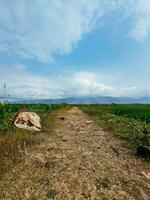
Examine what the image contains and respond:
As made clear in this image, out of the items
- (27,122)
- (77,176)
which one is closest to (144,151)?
(77,176)

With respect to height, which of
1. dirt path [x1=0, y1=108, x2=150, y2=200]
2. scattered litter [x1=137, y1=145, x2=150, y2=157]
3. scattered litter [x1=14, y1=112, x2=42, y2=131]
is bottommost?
dirt path [x1=0, y1=108, x2=150, y2=200]

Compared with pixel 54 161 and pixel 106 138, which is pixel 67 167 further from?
pixel 106 138

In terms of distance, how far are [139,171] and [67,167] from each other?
2.61 metres

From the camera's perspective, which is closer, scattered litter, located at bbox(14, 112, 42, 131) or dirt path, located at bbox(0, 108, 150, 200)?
dirt path, located at bbox(0, 108, 150, 200)

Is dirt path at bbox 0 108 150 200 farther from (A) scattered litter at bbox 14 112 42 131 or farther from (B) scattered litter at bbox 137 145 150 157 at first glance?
(A) scattered litter at bbox 14 112 42 131

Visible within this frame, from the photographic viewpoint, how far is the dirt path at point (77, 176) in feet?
31.3

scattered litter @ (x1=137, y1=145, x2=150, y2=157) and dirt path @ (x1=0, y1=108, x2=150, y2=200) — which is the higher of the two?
scattered litter @ (x1=137, y1=145, x2=150, y2=157)

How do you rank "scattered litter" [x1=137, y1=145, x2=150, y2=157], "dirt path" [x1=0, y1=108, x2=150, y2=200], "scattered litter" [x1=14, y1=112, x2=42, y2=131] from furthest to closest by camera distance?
1. "scattered litter" [x1=14, y1=112, x2=42, y2=131]
2. "scattered litter" [x1=137, y1=145, x2=150, y2=157]
3. "dirt path" [x1=0, y1=108, x2=150, y2=200]

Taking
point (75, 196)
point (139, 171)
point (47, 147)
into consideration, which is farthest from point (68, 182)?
point (47, 147)

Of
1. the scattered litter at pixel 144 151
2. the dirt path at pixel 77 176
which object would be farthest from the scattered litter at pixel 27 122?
the scattered litter at pixel 144 151

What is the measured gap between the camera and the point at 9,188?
9.80 m

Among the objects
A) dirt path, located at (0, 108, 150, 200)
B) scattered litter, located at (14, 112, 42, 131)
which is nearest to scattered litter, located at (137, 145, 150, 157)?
dirt path, located at (0, 108, 150, 200)

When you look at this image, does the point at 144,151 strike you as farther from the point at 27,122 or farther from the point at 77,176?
the point at 27,122

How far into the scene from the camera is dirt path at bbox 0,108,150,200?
9.54m
